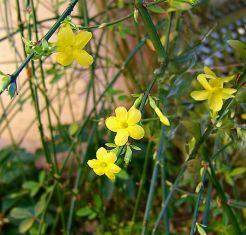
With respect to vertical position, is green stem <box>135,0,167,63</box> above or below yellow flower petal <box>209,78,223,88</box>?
above

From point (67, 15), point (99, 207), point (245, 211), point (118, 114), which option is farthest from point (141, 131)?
point (245, 211)

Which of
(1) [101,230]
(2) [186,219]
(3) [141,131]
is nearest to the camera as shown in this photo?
(3) [141,131]

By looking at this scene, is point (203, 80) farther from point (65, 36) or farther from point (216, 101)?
point (65, 36)

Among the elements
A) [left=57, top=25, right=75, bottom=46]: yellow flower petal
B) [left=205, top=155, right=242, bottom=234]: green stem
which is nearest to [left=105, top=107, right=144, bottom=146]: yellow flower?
[left=57, top=25, right=75, bottom=46]: yellow flower petal

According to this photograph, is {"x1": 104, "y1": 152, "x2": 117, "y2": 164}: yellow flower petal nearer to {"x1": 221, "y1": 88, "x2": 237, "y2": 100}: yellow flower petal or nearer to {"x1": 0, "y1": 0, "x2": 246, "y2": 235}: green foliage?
{"x1": 0, "y1": 0, "x2": 246, "y2": 235}: green foliage

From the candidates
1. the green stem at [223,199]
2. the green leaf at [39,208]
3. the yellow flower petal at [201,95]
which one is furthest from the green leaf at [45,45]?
the green leaf at [39,208]

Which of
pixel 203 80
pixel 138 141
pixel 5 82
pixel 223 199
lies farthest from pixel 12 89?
pixel 138 141

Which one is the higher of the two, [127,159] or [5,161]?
[127,159]

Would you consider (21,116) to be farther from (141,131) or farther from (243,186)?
(141,131)
